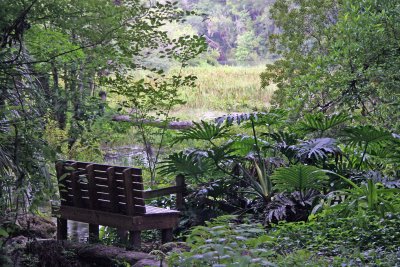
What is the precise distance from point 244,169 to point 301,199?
87 centimetres

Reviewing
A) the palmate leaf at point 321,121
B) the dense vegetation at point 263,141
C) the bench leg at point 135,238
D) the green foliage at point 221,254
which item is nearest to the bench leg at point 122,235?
the dense vegetation at point 263,141

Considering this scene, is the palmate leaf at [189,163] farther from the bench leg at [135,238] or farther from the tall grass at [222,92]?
the tall grass at [222,92]

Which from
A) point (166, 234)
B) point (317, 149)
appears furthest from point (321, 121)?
point (166, 234)

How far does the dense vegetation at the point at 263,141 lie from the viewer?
403 cm

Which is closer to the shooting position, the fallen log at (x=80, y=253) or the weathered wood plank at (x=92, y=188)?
the fallen log at (x=80, y=253)

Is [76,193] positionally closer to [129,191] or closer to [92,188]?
[92,188]

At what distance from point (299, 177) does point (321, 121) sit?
3.64ft

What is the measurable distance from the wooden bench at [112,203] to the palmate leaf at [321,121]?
73.5 inches

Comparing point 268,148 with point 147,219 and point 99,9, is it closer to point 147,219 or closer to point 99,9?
point 147,219

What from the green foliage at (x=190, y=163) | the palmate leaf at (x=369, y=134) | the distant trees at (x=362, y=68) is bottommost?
the green foliage at (x=190, y=163)

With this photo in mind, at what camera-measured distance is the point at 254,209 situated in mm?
6984

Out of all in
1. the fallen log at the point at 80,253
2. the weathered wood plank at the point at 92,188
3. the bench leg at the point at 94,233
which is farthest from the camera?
the bench leg at the point at 94,233

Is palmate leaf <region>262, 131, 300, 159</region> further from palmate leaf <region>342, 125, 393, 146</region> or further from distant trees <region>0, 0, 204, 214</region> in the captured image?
distant trees <region>0, 0, 204, 214</region>

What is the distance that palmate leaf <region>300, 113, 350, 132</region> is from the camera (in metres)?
7.19
